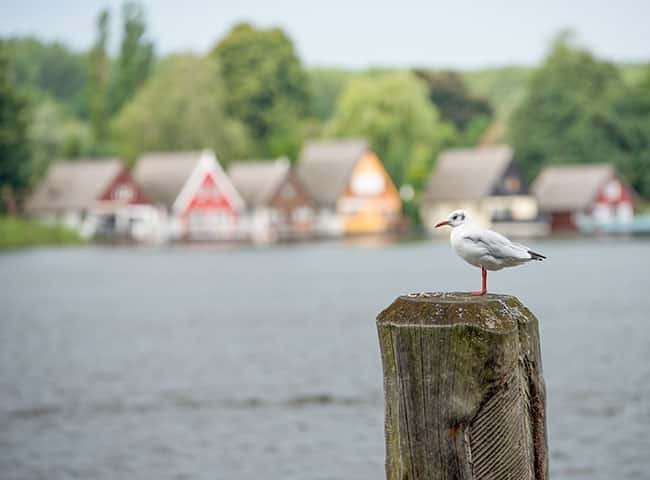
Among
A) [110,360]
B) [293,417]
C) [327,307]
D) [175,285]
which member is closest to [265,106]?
[175,285]

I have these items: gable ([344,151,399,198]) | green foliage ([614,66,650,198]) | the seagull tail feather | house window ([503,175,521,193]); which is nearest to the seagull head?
the seagull tail feather

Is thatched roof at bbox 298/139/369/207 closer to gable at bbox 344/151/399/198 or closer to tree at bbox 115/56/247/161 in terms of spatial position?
gable at bbox 344/151/399/198

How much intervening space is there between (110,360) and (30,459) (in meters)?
11.3

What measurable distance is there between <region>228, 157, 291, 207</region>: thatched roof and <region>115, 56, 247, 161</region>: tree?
9.59ft

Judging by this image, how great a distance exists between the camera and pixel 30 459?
1568cm

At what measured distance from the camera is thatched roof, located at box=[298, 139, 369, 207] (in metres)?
108

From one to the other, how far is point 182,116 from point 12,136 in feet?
68.7

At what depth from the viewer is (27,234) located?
84.1 meters

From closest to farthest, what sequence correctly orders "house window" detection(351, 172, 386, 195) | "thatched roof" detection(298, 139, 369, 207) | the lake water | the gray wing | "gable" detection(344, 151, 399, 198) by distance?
the gray wing
the lake water
"thatched roof" detection(298, 139, 369, 207)
"gable" detection(344, 151, 399, 198)
"house window" detection(351, 172, 386, 195)

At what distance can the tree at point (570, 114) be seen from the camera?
108 metres

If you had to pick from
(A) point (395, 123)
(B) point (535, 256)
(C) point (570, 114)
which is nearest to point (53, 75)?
(A) point (395, 123)

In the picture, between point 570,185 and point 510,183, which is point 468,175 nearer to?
point 510,183

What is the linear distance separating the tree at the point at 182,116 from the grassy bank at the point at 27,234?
17.9m

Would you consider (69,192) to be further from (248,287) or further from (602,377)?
(602,377)
